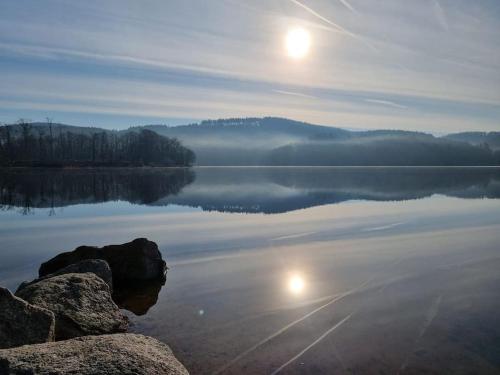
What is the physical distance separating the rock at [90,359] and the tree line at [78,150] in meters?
134

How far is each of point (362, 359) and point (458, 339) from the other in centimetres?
274

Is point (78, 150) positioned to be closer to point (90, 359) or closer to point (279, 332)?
point (279, 332)

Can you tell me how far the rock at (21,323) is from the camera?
8406mm

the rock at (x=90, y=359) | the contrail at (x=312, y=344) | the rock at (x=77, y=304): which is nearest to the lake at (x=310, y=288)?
the contrail at (x=312, y=344)

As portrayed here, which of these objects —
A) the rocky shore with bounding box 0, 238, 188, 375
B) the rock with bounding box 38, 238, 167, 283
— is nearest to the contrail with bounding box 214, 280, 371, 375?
the rocky shore with bounding box 0, 238, 188, 375

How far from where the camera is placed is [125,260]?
671 inches

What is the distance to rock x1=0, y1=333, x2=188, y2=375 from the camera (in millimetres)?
6418

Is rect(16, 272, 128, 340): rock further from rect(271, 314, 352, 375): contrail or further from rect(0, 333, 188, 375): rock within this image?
rect(271, 314, 352, 375): contrail

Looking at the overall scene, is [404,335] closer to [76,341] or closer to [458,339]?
[458,339]

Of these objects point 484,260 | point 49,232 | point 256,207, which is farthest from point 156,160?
point 484,260

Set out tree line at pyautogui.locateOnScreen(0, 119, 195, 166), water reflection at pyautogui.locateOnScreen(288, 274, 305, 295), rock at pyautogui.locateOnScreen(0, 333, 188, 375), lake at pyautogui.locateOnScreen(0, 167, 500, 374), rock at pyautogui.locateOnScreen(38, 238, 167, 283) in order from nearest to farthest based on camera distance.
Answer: rock at pyautogui.locateOnScreen(0, 333, 188, 375) → lake at pyautogui.locateOnScreen(0, 167, 500, 374) → water reflection at pyautogui.locateOnScreen(288, 274, 305, 295) → rock at pyautogui.locateOnScreen(38, 238, 167, 283) → tree line at pyautogui.locateOnScreen(0, 119, 195, 166)

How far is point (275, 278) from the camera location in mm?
16203

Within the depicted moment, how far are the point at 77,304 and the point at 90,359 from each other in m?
4.53

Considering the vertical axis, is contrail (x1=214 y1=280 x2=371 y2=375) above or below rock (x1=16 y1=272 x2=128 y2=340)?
below
